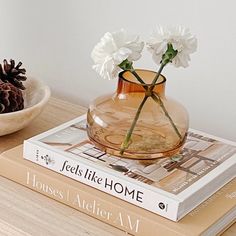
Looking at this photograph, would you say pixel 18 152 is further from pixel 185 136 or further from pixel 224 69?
pixel 224 69

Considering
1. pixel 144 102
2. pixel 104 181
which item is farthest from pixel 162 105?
pixel 104 181

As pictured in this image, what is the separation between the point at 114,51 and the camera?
84 centimetres

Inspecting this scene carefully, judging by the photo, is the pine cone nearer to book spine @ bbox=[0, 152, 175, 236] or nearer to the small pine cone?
the small pine cone

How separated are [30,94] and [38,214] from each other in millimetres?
305

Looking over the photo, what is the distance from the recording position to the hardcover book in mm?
821

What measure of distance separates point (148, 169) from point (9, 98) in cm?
27

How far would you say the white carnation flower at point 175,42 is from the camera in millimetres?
850

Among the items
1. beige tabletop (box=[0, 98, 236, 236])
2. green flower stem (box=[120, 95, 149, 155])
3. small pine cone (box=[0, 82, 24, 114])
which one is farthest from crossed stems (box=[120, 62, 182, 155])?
small pine cone (box=[0, 82, 24, 114])

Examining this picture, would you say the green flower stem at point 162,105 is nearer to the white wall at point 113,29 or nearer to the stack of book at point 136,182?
the stack of book at point 136,182

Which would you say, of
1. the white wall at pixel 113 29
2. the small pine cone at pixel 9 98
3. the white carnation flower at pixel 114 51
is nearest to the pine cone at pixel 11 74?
the small pine cone at pixel 9 98

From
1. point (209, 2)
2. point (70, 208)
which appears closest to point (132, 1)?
point (209, 2)

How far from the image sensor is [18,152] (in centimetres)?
94

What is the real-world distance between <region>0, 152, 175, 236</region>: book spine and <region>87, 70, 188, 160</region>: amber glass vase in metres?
0.08

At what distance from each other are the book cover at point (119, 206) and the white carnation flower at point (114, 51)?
16 cm
